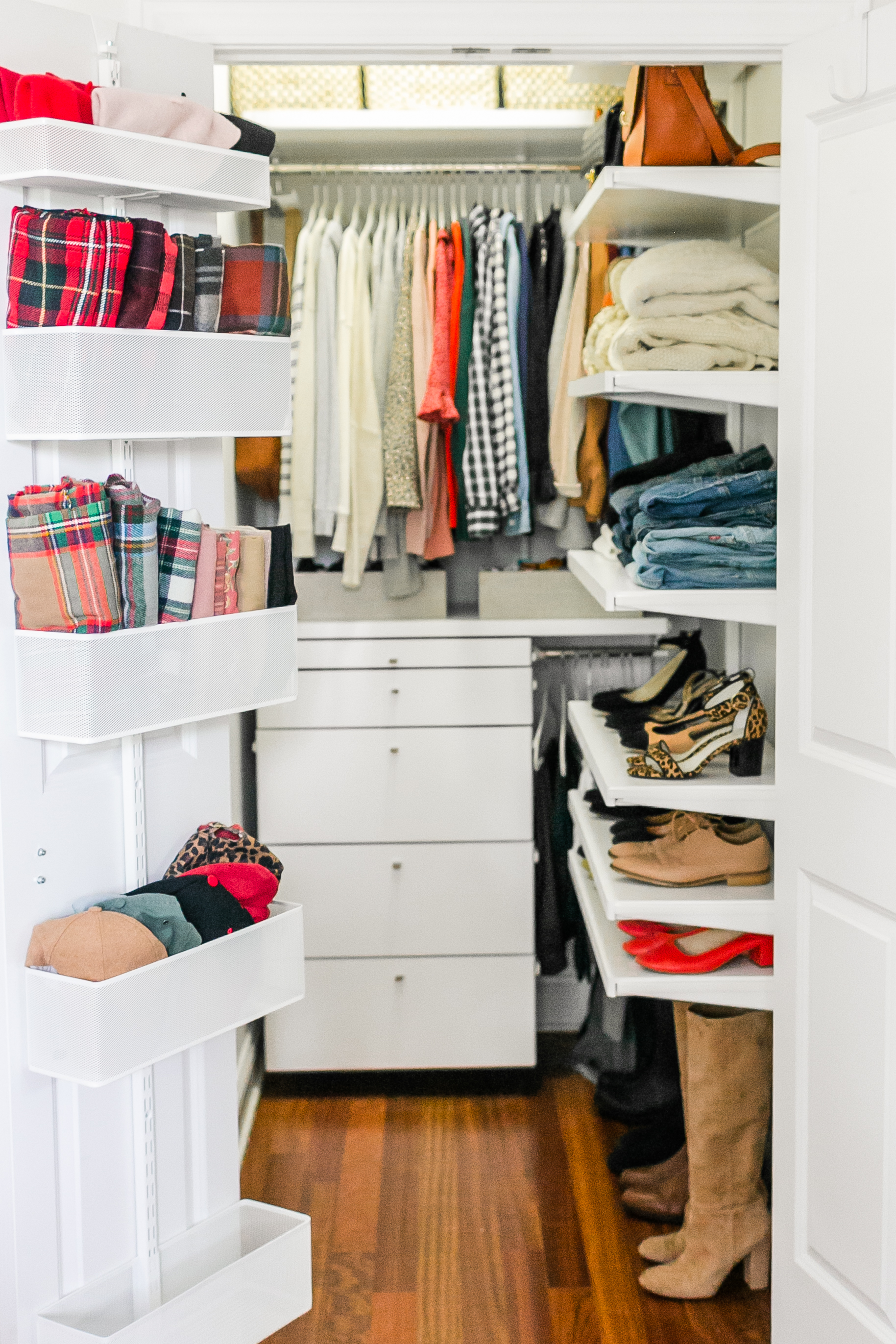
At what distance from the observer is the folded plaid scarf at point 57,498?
133 centimetres

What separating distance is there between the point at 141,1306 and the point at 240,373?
1.15 m

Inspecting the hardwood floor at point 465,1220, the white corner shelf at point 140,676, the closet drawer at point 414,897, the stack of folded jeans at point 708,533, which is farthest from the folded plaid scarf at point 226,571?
the closet drawer at point 414,897

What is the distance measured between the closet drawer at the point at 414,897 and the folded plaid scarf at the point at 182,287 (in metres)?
1.75

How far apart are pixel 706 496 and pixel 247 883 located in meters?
1.01

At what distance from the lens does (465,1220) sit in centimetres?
245

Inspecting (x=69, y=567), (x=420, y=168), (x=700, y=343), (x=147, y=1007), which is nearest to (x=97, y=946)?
(x=147, y=1007)

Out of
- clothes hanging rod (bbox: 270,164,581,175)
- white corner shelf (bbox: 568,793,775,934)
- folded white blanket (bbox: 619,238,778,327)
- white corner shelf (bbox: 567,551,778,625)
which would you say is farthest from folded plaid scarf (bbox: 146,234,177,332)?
clothes hanging rod (bbox: 270,164,581,175)

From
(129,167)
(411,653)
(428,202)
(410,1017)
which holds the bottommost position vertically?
(410,1017)

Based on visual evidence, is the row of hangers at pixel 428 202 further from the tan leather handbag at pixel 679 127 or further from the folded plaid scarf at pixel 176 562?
the folded plaid scarf at pixel 176 562

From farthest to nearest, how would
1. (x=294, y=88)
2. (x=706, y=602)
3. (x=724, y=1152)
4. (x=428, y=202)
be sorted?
(x=428, y=202) → (x=294, y=88) → (x=724, y=1152) → (x=706, y=602)

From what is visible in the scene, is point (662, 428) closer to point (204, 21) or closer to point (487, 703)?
point (487, 703)

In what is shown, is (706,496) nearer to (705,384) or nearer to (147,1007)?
(705,384)

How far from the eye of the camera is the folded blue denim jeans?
2.04 meters

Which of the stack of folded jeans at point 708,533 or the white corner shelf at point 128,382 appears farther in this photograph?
the stack of folded jeans at point 708,533
